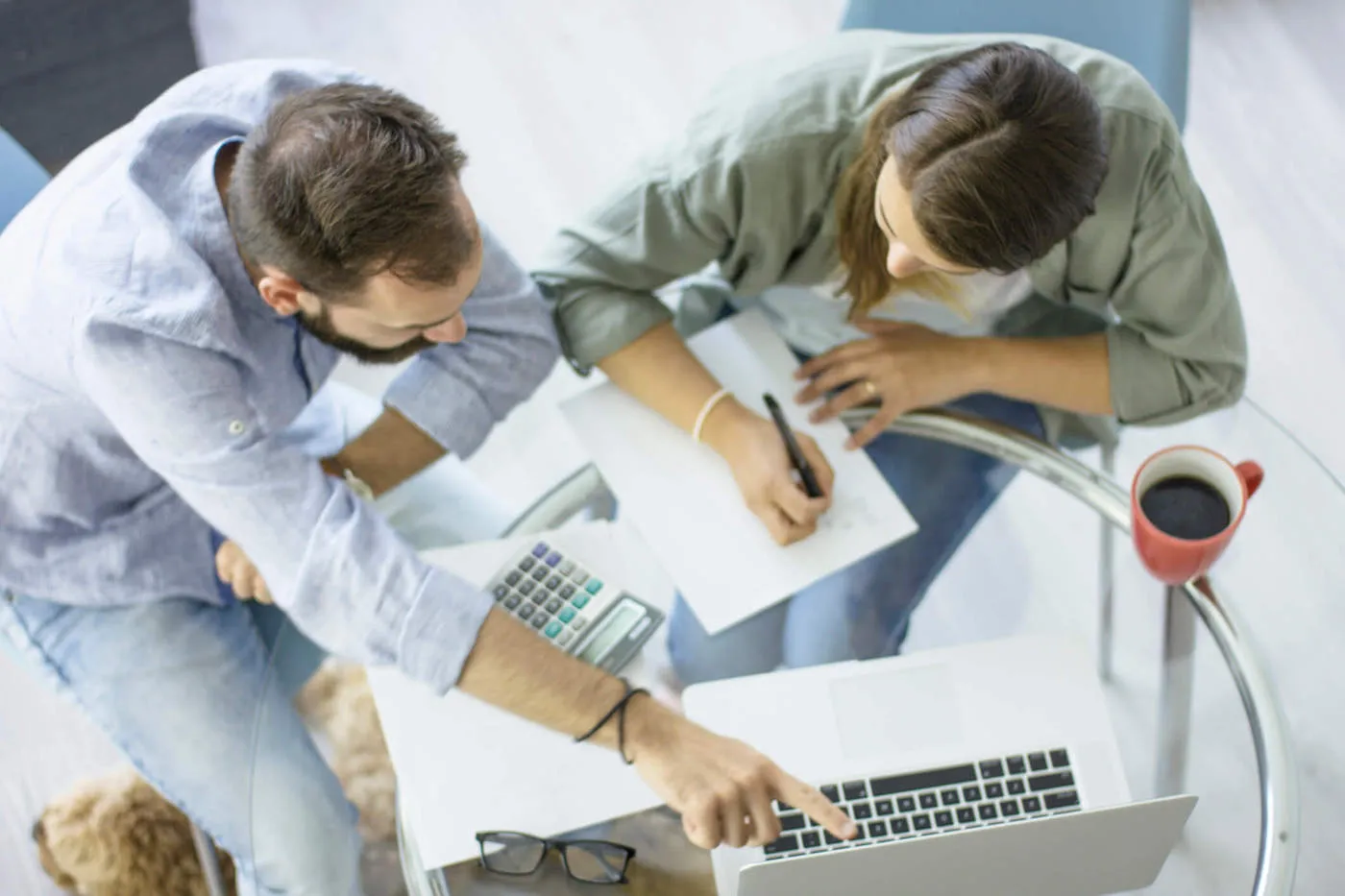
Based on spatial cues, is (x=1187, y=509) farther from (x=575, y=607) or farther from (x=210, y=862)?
(x=210, y=862)

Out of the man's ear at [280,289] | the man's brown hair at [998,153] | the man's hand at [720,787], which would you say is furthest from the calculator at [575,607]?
the man's brown hair at [998,153]

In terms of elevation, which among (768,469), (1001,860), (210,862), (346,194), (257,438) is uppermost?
(346,194)

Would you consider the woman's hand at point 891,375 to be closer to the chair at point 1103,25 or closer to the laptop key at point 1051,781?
the chair at point 1103,25

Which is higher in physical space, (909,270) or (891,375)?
(909,270)

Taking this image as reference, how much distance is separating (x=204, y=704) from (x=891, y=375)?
764 mm

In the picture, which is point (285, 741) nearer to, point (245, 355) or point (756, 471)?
point (245, 355)

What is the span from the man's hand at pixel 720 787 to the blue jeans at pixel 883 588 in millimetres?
88

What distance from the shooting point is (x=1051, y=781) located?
1.11 meters

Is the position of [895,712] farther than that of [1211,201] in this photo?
No

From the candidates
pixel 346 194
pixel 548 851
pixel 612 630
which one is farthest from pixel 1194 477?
pixel 346 194

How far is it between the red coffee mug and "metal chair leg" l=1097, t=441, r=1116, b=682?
0.15 m

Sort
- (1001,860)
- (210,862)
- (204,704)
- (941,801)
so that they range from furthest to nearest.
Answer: (210,862) → (204,704) → (941,801) → (1001,860)

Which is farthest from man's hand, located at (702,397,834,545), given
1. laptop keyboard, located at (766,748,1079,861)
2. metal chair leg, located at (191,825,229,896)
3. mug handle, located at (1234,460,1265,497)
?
metal chair leg, located at (191,825,229,896)

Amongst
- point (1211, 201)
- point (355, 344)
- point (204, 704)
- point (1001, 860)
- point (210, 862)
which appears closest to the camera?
point (1001, 860)
